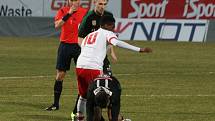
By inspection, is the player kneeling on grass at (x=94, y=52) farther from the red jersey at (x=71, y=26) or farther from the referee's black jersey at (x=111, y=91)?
the red jersey at (x=71, y=26)

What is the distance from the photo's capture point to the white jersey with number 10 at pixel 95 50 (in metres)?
13.1

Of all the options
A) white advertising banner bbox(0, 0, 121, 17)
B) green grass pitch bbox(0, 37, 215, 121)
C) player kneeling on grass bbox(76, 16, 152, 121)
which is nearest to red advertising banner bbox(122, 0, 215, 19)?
white advertising banner bbox(0, 0, 121, 17)

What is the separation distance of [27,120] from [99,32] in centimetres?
287

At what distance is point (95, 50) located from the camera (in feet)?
43.7

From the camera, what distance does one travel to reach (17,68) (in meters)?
27.9

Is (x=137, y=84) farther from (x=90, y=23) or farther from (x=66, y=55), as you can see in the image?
(x=90, y=23)

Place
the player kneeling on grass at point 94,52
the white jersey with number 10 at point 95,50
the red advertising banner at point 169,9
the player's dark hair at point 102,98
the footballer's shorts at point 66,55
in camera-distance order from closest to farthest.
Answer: the player's dark hair at point 102,98 → the player kneeling on grass at point 94,52 → the white jersey with number 10 at point 95,50 → the footballer's shorts at point 66,55 → the red advertising banner at point 169,9

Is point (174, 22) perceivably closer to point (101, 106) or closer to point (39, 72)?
point (39, 72)

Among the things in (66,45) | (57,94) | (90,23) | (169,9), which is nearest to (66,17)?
(66,45)

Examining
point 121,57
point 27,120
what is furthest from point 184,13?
point 27,120

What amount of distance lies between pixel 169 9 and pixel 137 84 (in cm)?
2639

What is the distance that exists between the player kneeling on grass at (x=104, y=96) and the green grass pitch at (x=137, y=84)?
2961 mm

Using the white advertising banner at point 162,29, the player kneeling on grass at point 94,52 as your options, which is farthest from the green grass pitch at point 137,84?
the white advertising banner at point 162,29

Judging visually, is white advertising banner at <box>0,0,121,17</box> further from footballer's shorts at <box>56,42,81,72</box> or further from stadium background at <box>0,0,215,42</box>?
footballer's shorts at <box>56,42,81,72</box>
